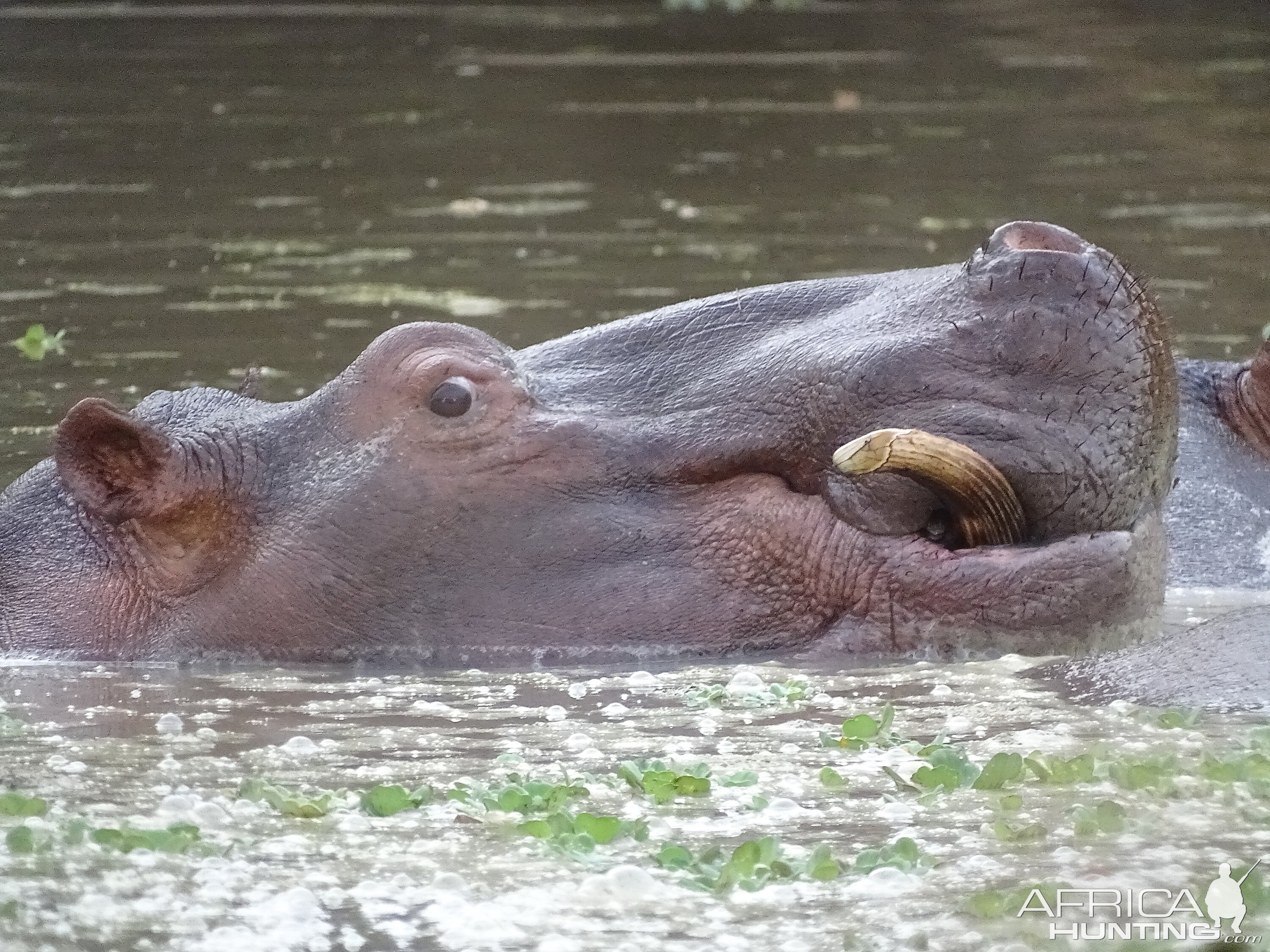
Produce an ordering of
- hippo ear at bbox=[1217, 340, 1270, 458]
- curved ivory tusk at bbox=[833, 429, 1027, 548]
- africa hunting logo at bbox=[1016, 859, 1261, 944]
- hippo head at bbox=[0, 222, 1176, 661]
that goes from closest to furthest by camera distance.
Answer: africa hunting logo at bbox=[1016, 859, 1261, 944] < curved ivory tusk at bbox=[833, 429, 1027, 548] < hippo head at bbox=[0, 222, 1176, 661] < hippo ear at bbox=[1217, 340, 1270, 458]

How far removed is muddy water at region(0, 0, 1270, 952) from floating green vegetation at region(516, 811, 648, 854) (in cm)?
2

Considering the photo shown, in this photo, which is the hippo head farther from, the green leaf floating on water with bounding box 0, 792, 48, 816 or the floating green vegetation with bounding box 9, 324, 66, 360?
the floating green vegetation with bounding box 9, 324, 66, 360

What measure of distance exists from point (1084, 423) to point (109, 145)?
11236 mm

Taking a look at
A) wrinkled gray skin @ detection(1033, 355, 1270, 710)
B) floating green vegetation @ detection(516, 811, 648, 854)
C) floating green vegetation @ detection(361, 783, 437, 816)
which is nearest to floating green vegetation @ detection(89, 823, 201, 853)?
floating green vegetation @ detection(361, 783, 437, 816)

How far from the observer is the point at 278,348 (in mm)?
9930

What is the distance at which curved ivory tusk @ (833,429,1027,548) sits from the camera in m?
5.21

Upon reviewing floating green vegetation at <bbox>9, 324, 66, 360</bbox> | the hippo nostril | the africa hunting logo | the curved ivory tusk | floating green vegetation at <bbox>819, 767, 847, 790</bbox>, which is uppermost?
floating green vegetation at <bbox>9, 324, 66, 360</bbox>

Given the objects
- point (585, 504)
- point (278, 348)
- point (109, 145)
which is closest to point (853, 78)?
point (109, 145)

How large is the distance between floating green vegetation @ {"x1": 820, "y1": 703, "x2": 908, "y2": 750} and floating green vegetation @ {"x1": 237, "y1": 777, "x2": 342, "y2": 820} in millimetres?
1005

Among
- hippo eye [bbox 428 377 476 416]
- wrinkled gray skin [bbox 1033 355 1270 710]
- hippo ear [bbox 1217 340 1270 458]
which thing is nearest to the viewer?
hippo eye [bbox 428 377 476 416]

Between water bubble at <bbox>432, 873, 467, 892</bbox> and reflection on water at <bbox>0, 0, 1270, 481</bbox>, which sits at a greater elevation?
A: reflection on water at <bbox>0, 0, 1270, 481</bbox>

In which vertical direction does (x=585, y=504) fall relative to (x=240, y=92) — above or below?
below

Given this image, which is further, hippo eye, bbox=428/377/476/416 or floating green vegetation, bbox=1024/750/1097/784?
hippo eye, bbox=428/377/476/416

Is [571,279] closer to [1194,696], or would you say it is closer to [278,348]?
[278,348]
